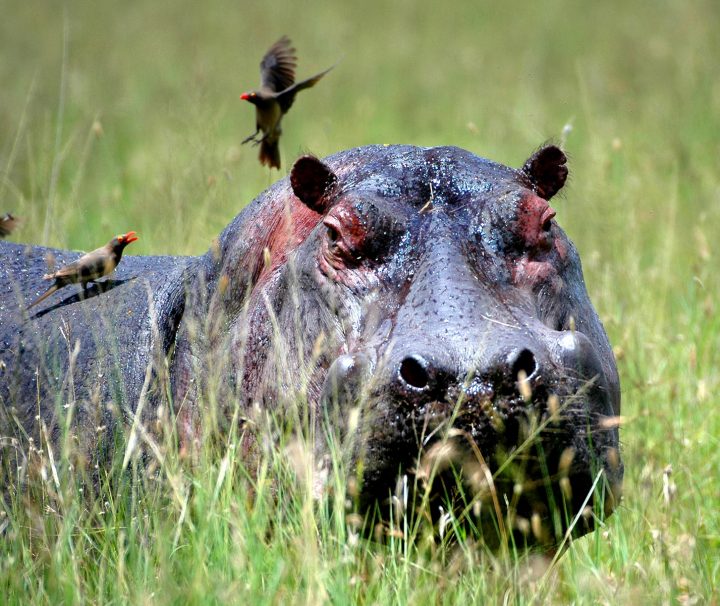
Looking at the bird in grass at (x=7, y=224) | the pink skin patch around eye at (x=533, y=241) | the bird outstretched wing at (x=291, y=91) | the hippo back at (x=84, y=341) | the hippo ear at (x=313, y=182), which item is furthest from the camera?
the bird in grass at (x=7, y=224)

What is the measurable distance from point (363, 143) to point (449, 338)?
247 inches

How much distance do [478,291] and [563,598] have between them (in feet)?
3.37

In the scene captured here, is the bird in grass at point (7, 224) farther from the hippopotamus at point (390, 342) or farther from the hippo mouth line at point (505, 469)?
the hippo mouth line at point (505, 469)

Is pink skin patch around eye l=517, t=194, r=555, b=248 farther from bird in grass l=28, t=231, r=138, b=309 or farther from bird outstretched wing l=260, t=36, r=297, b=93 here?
bird outstretched wing l=260, t=36, r=297, b=93

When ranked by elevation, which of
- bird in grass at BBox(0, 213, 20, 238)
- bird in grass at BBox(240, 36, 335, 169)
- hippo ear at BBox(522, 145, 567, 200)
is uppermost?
bird in grass at BBox(240, 36, 335, 169)

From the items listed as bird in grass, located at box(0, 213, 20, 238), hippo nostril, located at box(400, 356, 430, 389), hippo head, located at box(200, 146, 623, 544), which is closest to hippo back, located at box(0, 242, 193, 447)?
hippo head, located at box(200, 146, 623, 544)

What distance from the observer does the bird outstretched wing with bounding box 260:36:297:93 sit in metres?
5.38

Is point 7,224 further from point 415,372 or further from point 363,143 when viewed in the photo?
point 363,143

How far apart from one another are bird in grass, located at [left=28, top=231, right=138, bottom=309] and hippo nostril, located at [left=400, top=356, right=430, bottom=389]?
153cm

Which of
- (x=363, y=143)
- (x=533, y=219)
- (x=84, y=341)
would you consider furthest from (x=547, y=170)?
(x=363, y=143)

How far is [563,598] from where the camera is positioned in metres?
3.66

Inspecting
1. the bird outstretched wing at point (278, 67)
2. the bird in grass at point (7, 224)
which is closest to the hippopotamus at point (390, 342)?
the bird in grass at point (7, 224)

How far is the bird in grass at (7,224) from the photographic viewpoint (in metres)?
5.30

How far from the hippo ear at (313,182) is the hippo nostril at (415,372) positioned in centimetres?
97
